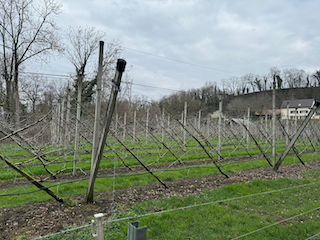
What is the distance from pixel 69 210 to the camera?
459 cm

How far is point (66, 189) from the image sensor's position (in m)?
6.18

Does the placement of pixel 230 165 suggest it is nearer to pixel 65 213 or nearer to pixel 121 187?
pixel 121 187

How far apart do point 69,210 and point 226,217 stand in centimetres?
344

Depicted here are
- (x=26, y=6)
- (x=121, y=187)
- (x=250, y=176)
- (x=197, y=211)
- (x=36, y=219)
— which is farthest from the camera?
(x=26, y=6)

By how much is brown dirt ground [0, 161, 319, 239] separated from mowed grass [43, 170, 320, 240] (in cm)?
44

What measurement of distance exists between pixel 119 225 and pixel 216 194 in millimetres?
3145

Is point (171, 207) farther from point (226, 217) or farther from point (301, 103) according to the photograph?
point (301, 103)

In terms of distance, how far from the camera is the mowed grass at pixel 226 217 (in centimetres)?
386

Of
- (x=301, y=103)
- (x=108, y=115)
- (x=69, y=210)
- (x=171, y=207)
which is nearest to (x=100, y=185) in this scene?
(x=69, y=210)

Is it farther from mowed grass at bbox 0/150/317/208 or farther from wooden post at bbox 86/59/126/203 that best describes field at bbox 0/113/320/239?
Answer: wooden post at bbox 86/59/126/203

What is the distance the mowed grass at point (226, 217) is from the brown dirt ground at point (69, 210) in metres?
0.44

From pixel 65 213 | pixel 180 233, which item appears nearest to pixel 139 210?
pixel 180 233

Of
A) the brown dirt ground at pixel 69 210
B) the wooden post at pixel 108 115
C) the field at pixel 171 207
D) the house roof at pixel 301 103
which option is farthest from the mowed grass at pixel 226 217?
the house roof at pixel 301 103

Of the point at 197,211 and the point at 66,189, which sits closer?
the point at 197,211
